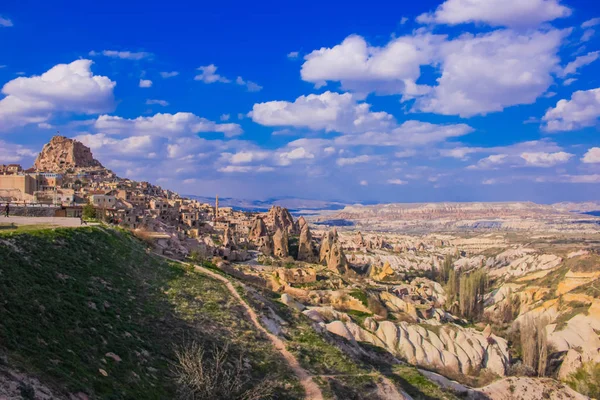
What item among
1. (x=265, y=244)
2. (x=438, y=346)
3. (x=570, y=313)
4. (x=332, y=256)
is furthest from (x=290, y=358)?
(x=570, y=313)

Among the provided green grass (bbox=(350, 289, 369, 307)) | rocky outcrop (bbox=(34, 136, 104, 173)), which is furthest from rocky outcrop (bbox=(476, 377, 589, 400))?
rocky outcrop (bbox=(34, 136, 104, 173))

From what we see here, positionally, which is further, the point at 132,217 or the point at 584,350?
the point at 132,217

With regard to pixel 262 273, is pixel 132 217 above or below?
above

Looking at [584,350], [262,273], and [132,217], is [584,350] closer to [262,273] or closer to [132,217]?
[262,273]

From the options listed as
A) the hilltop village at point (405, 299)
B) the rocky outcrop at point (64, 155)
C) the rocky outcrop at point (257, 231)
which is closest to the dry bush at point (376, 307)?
the hilltop village at point (405, 299)

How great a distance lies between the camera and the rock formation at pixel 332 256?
61.5 m

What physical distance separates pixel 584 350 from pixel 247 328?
126 feet

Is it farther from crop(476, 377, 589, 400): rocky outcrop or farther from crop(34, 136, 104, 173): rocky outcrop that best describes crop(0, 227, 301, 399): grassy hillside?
crop(34, 136, 104, 173): rocky outcrop

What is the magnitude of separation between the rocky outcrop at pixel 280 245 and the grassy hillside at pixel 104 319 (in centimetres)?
3936

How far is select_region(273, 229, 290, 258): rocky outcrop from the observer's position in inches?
2505

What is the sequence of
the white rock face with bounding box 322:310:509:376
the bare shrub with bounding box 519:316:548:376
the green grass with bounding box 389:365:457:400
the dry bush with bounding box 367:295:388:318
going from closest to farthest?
the green grass with bounding box 389:365:457:400
the white rock face with bounding box 322:310:509:376
the bare shrub with bounding box 519:316:548:376
the dry bush with bounding box 367:295:388:318

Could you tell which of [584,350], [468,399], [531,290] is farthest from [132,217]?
[531,290]

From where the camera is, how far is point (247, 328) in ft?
61.8

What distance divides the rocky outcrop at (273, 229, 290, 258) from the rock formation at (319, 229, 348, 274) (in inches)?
199
